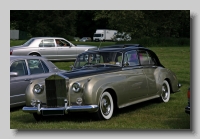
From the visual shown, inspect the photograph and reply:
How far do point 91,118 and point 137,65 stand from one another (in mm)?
2021

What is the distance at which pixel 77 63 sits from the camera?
9367 millimetres

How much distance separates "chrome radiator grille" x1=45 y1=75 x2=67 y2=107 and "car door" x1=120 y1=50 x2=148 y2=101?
1.50 metres

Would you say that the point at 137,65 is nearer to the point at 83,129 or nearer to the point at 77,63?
the point at 77,63

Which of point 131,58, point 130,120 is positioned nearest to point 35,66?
point 131,58

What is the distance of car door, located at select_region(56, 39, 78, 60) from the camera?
1911cm

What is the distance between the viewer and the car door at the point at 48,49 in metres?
18.5

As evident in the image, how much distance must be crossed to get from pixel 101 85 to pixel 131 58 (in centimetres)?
180

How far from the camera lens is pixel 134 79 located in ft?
29.1

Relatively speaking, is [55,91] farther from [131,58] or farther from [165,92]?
[165,92]

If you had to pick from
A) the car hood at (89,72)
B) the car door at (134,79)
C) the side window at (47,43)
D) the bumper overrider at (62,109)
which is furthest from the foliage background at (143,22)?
the bumper overrider at (62,109)

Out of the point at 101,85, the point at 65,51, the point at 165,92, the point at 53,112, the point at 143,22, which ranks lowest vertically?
the point at 53,112

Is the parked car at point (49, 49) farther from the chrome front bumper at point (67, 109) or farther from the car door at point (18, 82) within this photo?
the chrome front bumper at point (67, 109)

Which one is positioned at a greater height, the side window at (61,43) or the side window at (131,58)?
the side window at (61,43)

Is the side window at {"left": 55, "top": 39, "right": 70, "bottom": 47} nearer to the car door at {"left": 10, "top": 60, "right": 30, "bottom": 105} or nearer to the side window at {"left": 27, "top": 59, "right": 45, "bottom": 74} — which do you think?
the side window at {"left": 27, "top": 59, "right": 45, "bottom": 74}
